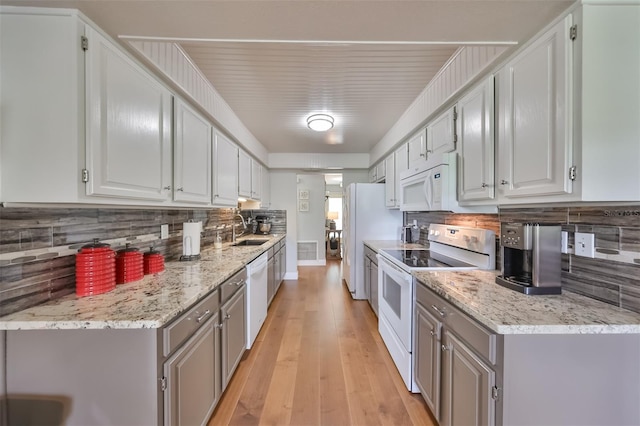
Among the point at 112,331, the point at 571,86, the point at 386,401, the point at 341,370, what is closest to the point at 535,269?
the point at 571,86

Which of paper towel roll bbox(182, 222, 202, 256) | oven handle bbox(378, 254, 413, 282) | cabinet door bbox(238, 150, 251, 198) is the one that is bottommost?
oven handle bbox(378, 254, 413, 282)

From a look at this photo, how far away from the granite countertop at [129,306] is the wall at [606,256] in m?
1.99

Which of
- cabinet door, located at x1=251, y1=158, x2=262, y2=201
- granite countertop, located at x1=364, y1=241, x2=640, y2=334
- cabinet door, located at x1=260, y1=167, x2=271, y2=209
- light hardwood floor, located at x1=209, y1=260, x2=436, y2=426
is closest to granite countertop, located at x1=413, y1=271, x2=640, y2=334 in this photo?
granite countertop, located at x1=364, y1=241, x2=640, y2=334

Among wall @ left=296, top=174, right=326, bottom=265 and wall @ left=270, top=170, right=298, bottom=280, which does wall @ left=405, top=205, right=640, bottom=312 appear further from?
wall @ left=296, top=174, right=326, bottom=265

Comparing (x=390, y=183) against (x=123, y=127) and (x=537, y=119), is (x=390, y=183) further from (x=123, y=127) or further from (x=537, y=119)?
(x=123, y=127)

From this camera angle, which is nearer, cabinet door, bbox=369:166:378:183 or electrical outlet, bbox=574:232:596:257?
electrical outlet, bbox=574:232:596:257

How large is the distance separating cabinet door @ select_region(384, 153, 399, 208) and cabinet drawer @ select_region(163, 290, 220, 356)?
242cm

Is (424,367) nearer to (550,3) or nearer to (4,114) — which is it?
(550,3)

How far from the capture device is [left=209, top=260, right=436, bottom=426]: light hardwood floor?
1.66m

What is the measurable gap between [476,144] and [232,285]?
6.47ft

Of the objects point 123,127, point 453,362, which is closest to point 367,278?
point 453,362

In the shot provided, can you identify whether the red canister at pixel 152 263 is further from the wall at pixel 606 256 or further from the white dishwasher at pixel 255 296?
the wall at pixel 606 256

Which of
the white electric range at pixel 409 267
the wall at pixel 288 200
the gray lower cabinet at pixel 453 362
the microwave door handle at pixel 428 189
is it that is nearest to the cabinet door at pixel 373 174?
the wall at pixel 288 200

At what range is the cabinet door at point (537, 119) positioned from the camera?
1071mm
